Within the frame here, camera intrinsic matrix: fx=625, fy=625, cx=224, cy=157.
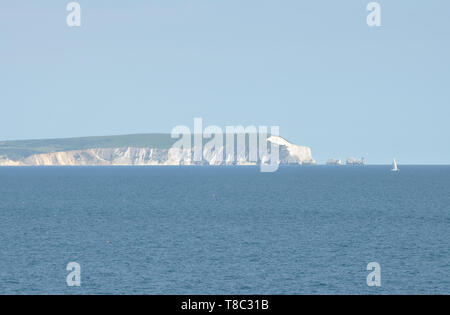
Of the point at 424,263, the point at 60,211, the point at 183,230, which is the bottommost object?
the point at 424,263

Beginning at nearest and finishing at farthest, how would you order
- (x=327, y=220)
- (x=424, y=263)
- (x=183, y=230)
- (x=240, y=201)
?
(x=424, y=263)
(x=183, y=230)
(x=327, y=220)
(x=240, y=201)

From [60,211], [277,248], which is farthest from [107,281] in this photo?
[60,211]

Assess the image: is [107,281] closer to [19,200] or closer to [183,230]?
[183,230]

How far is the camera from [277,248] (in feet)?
268

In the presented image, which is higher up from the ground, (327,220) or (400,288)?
(327,220)
